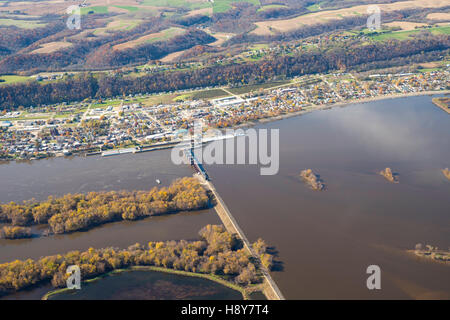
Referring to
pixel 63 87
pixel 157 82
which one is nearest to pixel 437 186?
pixel 157 82

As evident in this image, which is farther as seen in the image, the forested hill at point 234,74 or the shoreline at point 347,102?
the forested hill at point 234,74

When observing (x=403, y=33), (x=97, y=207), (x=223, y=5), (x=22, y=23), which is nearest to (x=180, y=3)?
(x=223, y=5)

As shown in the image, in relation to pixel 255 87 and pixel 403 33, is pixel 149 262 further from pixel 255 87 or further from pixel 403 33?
pixel 403 33

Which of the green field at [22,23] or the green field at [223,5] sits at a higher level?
the green field at [223,5]

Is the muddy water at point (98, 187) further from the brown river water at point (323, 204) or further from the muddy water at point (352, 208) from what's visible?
the muddy water at point (352, 208)

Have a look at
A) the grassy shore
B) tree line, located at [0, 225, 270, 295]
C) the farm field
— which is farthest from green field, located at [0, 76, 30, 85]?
the grassy shore

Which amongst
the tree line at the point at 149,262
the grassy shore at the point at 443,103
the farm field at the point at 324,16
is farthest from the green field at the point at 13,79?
the grassy shore at the point at 443,103

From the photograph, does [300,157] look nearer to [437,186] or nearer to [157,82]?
[437,186]
